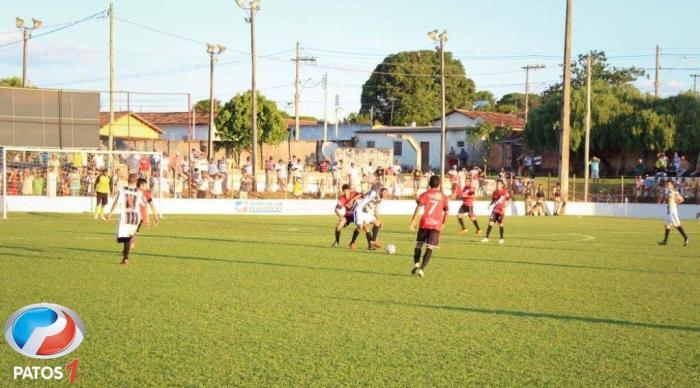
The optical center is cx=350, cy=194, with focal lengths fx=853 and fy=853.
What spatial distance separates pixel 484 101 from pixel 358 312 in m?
91.3

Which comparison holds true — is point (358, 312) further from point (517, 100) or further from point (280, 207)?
point (517, 100)

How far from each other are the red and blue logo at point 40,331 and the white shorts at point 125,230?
7.66 m

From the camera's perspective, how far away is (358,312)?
1066 cm

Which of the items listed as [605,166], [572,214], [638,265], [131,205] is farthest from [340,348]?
[605,166]

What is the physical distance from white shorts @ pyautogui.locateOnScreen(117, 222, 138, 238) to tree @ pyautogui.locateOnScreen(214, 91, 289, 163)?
43750mm

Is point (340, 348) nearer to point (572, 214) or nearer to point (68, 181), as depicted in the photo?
point (68, 181)

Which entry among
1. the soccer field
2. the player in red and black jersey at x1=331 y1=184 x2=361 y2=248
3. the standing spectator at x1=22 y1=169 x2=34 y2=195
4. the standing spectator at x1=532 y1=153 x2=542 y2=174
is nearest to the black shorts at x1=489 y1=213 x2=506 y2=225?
the soccer field

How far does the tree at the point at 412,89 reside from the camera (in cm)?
9131

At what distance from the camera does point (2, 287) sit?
11.9 meters

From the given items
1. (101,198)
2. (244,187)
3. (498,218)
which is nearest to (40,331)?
(498,218)

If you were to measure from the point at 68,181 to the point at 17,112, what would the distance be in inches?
148

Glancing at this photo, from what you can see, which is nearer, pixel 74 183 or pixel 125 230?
pixel 125 230

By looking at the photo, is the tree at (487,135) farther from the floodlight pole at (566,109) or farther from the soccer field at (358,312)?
the soccer field at (358,312)

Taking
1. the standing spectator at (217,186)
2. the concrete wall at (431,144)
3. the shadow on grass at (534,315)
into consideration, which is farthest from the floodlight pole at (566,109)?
the shadow on grass at (534,315)
